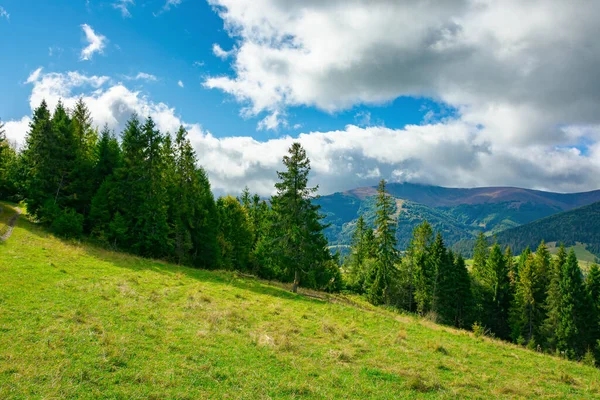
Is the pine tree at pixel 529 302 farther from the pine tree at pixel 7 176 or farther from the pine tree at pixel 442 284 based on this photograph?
the pine tree at pixel 7 176

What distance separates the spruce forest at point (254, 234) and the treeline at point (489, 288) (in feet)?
0.66

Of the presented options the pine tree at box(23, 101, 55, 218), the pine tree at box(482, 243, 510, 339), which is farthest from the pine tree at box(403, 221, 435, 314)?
the pine tree at box(23, 101, 55, 218)

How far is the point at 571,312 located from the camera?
51.8m

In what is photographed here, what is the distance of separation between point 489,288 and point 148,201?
6708 cm

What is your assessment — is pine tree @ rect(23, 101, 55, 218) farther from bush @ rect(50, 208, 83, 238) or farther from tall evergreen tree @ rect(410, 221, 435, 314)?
tall evergreen tree @ rect(410, 221, 435, 314)

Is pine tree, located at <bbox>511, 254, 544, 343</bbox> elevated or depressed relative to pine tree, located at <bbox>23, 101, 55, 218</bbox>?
depressed

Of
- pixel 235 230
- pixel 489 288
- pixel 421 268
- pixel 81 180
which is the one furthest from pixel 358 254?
pixel 81 180

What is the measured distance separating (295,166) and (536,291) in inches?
2100

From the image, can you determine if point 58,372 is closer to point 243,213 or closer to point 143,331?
point 143,331

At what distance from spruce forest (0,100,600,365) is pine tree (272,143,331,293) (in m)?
0.12

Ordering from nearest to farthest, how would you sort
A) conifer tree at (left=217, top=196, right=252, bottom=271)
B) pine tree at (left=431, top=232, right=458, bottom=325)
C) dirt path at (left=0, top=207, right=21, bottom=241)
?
dirt path at (left=0, top=207, right=21, bottom=241)
pine tree at (left=431, top=232, right=458, bottom=325)
conifer tree at (left=217, top=196, right=252, bottom=271)

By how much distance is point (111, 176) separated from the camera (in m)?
42.6

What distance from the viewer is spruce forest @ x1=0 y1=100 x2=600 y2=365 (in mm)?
38156

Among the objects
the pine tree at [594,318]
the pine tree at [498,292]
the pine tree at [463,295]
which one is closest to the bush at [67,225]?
the pine tree at [463,295]
